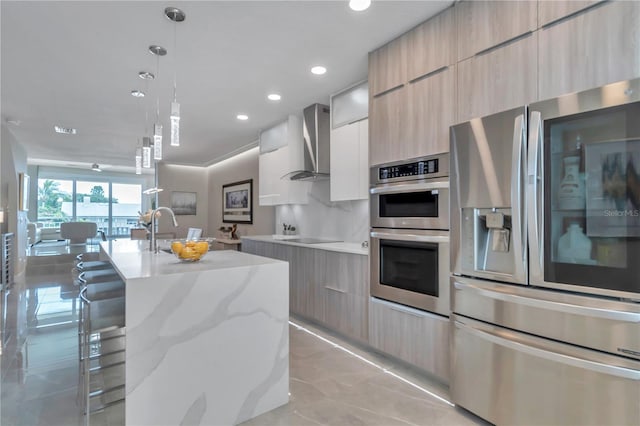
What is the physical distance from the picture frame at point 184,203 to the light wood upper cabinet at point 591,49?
8.45 metres

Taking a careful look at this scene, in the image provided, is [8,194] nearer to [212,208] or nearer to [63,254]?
[63,254]

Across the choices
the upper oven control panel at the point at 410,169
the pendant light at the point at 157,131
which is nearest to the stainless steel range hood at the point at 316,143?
the upper oven control panel at the point at 410,169

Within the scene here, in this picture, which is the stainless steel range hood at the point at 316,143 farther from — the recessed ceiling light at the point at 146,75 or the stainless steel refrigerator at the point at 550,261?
the stainless steel refrigerator at the point at 550,261

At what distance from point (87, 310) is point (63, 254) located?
276 inches

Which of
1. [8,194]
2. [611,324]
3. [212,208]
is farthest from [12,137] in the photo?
[611,324]

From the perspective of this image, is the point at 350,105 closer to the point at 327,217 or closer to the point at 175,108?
the point at 327,217

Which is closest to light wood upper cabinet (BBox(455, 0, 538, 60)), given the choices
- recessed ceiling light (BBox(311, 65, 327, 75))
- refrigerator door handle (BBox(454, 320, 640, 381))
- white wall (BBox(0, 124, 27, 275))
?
recessed ceiling light (BBox(311, 65, 327, 75))

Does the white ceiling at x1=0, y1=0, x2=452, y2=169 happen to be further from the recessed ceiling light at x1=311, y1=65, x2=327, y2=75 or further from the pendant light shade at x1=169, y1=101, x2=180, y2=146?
the pendant light shade at x1=169, y1=101, x2=180, y2=146

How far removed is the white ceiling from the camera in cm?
224

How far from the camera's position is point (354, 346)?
10.2 ft

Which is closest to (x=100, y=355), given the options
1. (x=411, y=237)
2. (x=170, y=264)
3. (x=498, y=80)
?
(x=170, y=264)

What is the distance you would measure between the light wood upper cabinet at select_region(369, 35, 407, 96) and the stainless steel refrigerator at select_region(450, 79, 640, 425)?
0.79 meters

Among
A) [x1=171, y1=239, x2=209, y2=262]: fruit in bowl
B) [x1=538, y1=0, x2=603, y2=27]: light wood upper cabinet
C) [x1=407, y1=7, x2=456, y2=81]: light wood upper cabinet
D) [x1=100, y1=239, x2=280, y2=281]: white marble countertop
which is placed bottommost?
[x1=100, y1=239, x2=280, y2=281]: white marble countertop

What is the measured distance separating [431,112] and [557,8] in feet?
2.77
